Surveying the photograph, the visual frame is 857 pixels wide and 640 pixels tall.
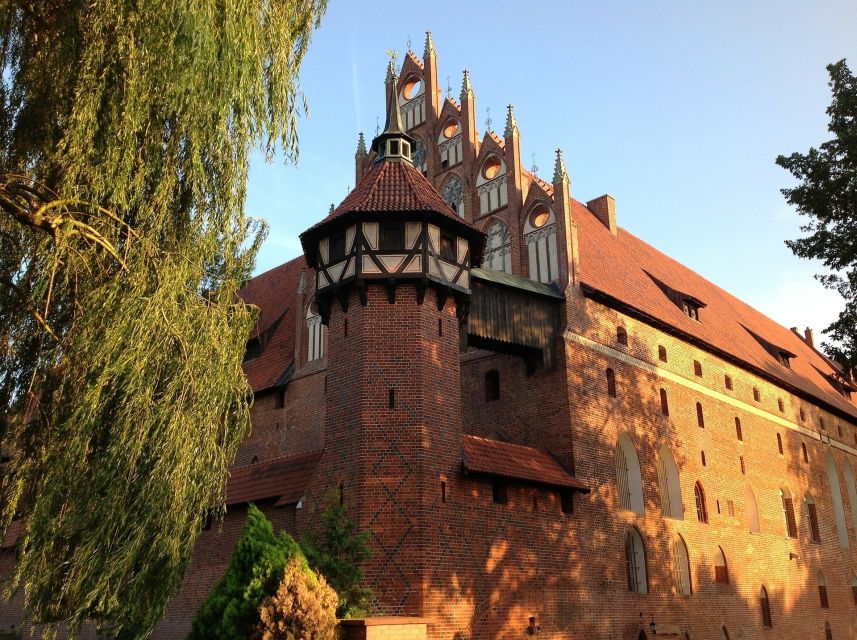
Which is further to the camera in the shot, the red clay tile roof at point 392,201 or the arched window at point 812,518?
the arched window at point 812,518

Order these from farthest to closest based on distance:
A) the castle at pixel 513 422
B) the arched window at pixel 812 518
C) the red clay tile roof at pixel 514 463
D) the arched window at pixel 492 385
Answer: the arched window at pixel 812 518 < the arched window at pixel 492 385 < the red clay tile roof at pixel 514 463 < the castle at pixel 513 422

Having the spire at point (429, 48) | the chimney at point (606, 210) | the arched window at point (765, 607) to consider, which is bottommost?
the arched window at point (765, 607)

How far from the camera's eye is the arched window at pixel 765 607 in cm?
2348

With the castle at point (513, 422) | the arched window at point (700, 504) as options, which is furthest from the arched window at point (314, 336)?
the arched window at point (700, 504)

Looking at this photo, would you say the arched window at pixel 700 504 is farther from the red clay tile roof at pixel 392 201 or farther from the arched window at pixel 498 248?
the red clay tile roof at pixel 392 201

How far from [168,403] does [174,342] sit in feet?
2.03

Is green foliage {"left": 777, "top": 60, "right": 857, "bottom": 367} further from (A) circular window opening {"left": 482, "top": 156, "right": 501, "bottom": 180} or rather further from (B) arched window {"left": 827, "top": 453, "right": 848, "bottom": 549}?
(B) arched window {"left": 827, "top": 453, "right": 848, "bottom": 549}

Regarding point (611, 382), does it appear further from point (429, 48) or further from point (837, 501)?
point (837, 501)

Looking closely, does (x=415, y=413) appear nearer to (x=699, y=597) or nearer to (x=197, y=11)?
(x=197, y=11)

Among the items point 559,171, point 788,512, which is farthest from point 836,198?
point 788,512

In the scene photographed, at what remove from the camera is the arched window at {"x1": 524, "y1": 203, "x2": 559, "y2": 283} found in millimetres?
19891

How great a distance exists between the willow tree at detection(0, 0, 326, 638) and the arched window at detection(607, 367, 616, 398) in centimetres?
1260

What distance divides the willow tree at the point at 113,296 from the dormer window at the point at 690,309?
19.0 metres

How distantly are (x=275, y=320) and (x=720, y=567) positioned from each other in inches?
562
